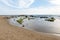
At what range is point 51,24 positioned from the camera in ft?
11.4

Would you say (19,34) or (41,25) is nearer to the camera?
(19,34)

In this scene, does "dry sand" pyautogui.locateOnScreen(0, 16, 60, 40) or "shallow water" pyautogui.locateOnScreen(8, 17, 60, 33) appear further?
"shallow water" pyautogui.locateOnScreen(8, 17, 60, 33)

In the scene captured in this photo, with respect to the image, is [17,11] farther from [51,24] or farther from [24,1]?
[51,24]

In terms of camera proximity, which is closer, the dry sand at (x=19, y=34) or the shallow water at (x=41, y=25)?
the dry sand at (x=19, y=34)

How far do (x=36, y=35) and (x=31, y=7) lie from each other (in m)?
0.68

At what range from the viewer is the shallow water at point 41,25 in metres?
3.42

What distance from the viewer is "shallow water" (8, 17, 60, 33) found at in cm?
342

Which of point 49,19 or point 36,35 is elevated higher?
point 49,19

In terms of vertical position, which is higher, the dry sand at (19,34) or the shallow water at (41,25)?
the shallow water at (41,25)

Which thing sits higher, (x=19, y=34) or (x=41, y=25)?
(x=41, y=25)

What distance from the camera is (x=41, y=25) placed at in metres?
3.59

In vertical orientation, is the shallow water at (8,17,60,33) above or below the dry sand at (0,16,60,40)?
above

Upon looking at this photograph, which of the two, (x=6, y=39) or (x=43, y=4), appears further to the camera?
(x=43, y=4)

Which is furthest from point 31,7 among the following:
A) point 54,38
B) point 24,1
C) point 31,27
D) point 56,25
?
point 54,38
